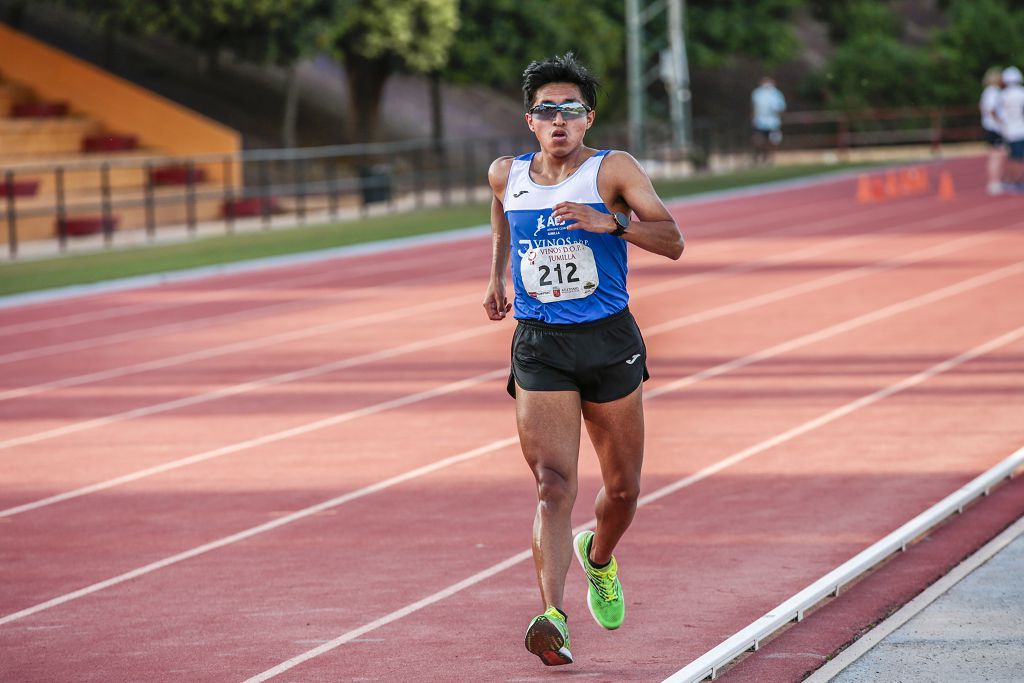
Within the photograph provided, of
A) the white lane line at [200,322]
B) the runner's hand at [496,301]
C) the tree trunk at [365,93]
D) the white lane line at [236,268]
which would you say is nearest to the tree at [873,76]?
the tree trunk at [365,93]

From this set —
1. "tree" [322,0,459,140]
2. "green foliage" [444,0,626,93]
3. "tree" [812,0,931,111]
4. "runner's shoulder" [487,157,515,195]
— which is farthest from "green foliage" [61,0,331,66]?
"runner's shoulder" [487,157,515,195]

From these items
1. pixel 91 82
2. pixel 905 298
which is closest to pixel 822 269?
pixel 905 298

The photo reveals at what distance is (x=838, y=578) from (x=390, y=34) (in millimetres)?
30008

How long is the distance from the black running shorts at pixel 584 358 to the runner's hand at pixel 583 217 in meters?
0.41

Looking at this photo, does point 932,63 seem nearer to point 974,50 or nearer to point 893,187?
point 974,50

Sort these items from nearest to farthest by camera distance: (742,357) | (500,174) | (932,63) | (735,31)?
1. (500,174)
2. (742,357)
3. (735,31)
4. (932,63)

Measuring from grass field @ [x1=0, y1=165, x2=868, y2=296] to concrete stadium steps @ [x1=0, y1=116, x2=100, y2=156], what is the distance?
235 inches

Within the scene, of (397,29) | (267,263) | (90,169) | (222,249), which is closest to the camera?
(267,263)

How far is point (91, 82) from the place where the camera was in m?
34.8

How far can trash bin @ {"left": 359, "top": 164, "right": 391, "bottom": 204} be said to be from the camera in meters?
32.7

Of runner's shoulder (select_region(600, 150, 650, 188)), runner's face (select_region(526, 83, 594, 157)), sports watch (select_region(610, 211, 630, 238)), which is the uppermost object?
runner's face (select_region(526, 83, 594, 157))

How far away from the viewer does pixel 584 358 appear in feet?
19.4

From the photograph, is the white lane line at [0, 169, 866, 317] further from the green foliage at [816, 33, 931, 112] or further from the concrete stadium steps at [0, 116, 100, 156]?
the green foliage at [816, 33, 931, 112]

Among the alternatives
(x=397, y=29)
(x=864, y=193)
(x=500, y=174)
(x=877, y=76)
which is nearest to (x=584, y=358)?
(x=500, y=174)
